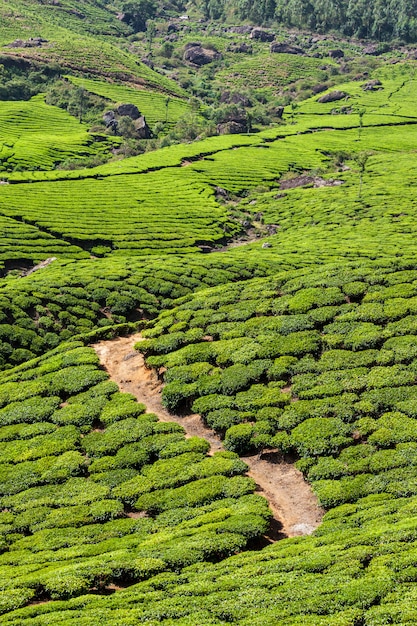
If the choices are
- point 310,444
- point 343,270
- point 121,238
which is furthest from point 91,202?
Answer: point 310,444

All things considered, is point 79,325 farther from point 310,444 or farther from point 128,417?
point 310,444

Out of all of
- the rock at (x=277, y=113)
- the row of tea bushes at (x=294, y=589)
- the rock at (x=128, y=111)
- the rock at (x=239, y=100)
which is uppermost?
the rock at (x=239, y=100)

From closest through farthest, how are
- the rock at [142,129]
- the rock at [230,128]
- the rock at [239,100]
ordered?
the rock at [142,129] < the rock at [230,128] < the rock at [239,100]

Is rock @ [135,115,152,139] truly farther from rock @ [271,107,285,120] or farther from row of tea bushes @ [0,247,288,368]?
row of tea bushes @ [0,247,288,368]

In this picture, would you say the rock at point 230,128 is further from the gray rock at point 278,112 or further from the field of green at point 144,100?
the gray rock at point 278,112

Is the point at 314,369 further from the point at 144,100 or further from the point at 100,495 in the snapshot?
the point at 144,100

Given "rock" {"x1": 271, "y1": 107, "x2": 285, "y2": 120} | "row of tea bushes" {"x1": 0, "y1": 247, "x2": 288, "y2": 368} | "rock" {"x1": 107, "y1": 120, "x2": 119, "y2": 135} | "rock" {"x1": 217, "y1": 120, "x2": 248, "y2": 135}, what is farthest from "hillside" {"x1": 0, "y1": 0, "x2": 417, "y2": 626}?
"rock" {"x1": 271, "y1": 107, "x2": 285, "y2": 120}

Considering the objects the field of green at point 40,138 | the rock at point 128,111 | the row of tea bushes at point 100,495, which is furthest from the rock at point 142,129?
the row of tea bushes at point 100,495
